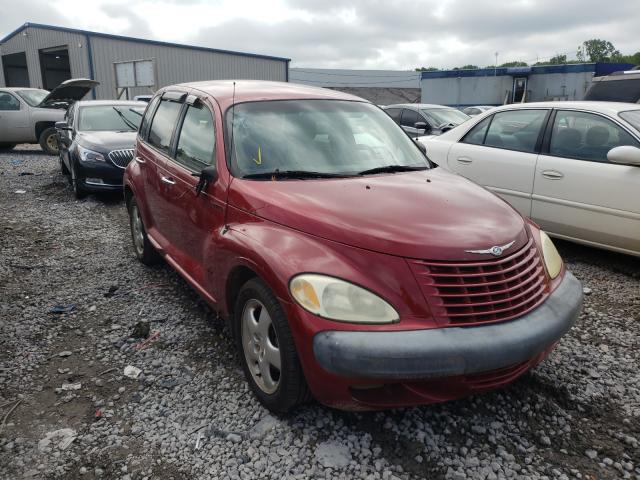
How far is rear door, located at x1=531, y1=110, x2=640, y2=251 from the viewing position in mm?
4656

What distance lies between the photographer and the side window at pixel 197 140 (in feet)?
11.6

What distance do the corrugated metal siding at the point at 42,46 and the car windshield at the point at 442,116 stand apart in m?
19.4

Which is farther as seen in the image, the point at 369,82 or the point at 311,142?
the point at 369,82

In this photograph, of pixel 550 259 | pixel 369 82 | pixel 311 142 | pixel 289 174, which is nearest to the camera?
pixel 550 259

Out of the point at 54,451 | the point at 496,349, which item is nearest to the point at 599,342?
the point at 496,349

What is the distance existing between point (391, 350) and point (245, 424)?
1.04m

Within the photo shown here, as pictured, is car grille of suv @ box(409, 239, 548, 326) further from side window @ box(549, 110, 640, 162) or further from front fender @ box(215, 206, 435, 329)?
side window @ box(549, 110, 640, 162)

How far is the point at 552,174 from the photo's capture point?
16.9 ft

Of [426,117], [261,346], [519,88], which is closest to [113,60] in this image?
[426,117]

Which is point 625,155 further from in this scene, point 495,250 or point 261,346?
point 261,346

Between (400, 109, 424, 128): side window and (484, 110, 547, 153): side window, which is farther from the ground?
(484, 110, 547, 153): side window

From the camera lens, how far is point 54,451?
8.54ft

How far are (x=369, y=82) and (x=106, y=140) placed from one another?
43.2 metres

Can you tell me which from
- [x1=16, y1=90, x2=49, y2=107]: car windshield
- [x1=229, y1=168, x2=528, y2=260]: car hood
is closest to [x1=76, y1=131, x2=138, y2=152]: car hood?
[x1=229, y1=168, x2=528, y2=260]: car hood
